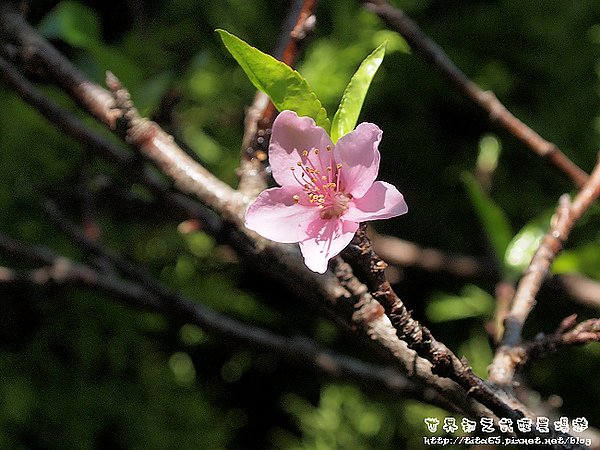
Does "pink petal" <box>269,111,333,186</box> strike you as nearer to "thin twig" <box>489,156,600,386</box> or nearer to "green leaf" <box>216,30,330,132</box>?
"green leaf" <box>216,30,330,132</box>

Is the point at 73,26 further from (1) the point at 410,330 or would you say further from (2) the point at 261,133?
(1) the point at 410,330

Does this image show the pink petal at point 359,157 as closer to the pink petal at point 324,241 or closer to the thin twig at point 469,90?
the pink petal at point 324,241

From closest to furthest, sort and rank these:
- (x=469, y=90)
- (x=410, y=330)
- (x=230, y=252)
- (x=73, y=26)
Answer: (x=410, y=330) < (x=469, y=90) < (x=73, y=26) < (x=230, y=252)

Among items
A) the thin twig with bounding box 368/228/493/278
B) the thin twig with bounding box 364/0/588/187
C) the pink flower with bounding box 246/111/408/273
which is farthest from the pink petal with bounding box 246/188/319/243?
the thin twig with bounding box 368/228/493/278

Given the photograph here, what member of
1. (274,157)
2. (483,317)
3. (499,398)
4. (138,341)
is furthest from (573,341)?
(138,341)

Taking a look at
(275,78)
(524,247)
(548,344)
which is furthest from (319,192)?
(524,247)

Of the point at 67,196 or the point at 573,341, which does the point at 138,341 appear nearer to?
the point at 67,196

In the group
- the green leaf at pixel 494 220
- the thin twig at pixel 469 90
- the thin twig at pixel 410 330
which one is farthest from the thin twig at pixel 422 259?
the thin twig at pixel 410 330

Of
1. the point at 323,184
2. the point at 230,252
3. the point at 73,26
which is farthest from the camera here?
the point at 230,252
